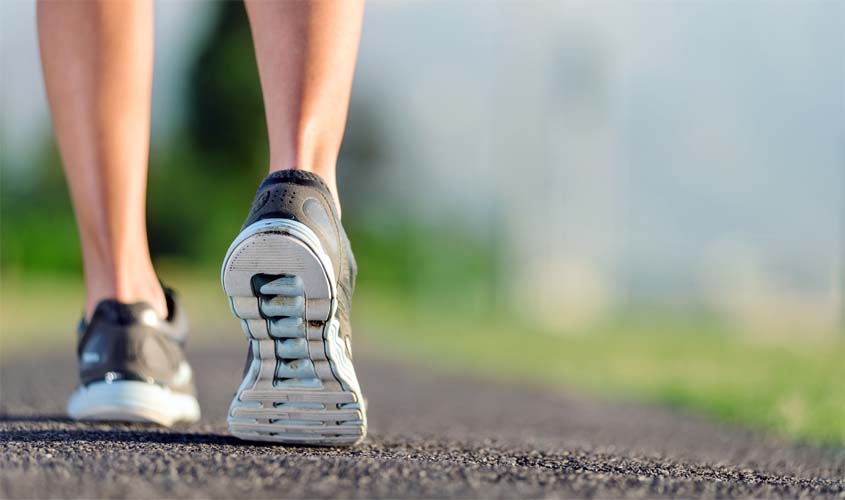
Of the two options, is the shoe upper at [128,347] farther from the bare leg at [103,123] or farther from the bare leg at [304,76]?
the bare leg at [304,76]

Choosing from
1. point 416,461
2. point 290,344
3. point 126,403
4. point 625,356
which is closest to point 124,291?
point 126,403

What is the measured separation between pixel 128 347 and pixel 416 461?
0.76 m

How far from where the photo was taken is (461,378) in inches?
203

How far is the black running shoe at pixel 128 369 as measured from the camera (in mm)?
1966

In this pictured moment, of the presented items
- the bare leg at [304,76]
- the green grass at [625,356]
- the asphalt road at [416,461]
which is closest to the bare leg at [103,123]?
the asphalt road at [416,461]

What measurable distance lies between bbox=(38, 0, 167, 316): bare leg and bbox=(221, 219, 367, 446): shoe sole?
60 cm

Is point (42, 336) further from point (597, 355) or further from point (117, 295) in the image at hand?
point (117, 295)

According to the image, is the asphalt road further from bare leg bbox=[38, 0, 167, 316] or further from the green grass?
the green grass

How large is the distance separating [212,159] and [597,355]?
16964 millimetres

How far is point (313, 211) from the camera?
1.53m

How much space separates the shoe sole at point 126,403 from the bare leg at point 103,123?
185 mm

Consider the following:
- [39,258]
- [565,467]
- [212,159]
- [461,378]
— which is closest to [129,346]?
[565,467]

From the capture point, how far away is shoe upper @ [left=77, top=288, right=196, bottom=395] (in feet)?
6.50

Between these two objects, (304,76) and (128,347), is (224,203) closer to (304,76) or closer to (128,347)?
(128,347)
